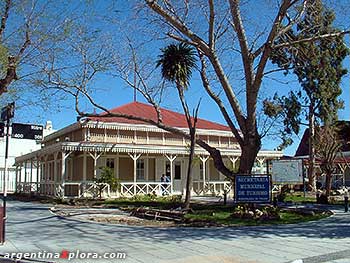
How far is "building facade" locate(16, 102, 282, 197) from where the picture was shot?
28.4m

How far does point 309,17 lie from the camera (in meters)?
18.8

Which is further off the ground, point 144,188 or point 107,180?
point 107,180

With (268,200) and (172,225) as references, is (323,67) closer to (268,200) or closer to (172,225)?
(268,200)

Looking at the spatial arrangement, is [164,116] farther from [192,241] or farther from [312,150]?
[192,241]

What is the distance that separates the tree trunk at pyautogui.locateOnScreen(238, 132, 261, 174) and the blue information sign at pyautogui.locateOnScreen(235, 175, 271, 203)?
1583 mm

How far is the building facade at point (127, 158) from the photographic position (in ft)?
93.1

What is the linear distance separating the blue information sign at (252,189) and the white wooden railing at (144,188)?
1359cm

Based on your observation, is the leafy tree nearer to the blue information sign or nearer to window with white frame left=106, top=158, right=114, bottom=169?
window with white frame left=106, top=158, right=114, bottom=169

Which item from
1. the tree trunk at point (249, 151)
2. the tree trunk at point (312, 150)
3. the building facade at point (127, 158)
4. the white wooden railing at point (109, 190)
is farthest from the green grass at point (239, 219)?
the tree trunk at point (312, 150)

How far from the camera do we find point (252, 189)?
1658 centimetres

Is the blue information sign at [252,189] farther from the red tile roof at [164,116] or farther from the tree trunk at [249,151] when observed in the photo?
the red tile roof at [164,116]

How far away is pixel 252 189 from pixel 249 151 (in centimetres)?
215

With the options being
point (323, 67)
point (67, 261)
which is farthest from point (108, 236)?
point (323, 67)

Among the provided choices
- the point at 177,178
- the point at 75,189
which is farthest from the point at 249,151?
the point at 177,178
